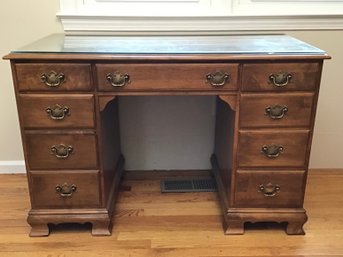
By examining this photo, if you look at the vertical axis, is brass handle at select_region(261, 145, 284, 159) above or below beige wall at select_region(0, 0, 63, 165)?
below

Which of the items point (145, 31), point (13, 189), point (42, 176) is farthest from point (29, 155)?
point (145, 31)

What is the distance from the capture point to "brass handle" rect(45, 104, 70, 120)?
145 centimetres

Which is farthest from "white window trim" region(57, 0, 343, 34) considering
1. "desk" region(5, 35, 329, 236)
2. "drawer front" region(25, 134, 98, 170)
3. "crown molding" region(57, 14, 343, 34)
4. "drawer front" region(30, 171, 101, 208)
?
"drawer front" region(30, 171, 101, 208)

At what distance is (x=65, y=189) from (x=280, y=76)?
3.15 feet

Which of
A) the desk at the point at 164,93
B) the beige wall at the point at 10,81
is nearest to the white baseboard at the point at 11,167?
the beige wall at the point at 10,81

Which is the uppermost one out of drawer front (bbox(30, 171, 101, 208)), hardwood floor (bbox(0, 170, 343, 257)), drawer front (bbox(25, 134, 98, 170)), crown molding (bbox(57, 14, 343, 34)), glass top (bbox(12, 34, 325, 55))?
crown molding (bbox(57, 14, 343, 34))

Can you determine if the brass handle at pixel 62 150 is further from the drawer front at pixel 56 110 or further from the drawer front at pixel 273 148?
the drawer front at pixel 273 148

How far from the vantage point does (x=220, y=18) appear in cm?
188

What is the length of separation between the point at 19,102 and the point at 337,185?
1624 millimetres

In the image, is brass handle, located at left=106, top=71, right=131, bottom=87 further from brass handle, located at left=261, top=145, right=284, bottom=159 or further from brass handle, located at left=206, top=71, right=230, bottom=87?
brass handle, located at left=261, top=145, right=284, bottom=159

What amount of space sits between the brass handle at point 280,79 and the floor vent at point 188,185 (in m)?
0.77

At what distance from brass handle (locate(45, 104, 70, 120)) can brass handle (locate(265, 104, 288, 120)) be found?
0.77 m

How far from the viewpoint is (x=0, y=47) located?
1.92m

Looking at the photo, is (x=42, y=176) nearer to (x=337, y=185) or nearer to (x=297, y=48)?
(x=297, y=48)
